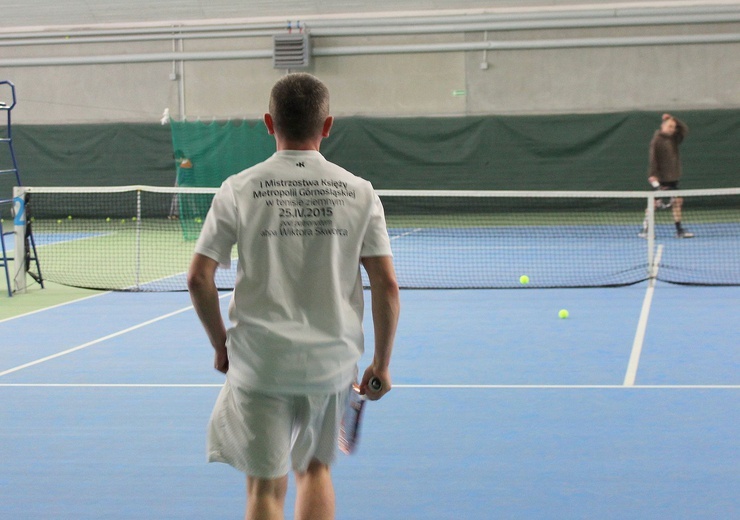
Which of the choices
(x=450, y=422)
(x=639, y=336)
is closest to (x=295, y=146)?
(x=450, y=422)

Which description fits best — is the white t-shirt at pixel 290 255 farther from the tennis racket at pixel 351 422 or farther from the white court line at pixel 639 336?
the white court line at pixel 639 336

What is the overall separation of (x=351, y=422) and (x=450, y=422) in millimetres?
2069

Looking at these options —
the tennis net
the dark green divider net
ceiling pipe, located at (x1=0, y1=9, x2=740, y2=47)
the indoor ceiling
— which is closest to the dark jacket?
the tennis net

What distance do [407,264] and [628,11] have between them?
7.98 m

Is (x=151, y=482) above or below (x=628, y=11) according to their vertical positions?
below

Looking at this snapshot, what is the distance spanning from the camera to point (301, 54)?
664 inches

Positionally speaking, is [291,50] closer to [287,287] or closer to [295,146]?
[295,146]

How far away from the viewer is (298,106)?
221 cm

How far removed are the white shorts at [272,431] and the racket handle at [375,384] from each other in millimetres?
65

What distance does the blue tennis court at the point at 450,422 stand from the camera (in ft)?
11.1

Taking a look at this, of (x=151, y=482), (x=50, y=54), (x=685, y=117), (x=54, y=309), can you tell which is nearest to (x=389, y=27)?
(x=685, y=117)

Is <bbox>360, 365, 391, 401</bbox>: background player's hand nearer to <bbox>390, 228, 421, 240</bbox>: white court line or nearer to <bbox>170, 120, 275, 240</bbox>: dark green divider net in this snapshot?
<bbox>390, 228, 421, 240</bbox>: white court line

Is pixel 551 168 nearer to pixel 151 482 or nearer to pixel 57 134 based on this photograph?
pixel 57 134

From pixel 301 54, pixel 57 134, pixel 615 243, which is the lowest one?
pixel 615 243
